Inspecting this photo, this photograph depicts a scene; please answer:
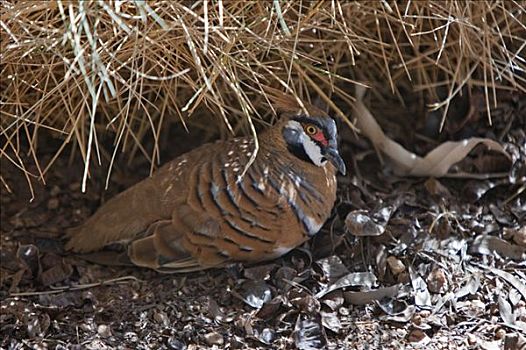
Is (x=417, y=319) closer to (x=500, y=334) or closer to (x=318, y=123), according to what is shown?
(x=500, y=334)

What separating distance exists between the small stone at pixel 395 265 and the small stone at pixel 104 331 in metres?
0.66

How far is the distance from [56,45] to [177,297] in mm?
624

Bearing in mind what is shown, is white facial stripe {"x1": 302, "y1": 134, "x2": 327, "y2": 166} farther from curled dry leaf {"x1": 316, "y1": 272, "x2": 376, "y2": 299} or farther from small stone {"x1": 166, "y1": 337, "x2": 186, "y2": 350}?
small stone {"x1": 166, "y1": 337, "x2": 186, "y2": 350}

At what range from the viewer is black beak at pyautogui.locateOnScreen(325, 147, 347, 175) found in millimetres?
2158

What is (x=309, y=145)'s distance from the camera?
2.23 metres

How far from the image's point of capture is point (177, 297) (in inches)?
86.0

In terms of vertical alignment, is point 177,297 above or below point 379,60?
below

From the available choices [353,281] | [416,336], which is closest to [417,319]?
[416,336]

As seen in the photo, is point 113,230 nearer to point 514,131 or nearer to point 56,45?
point 56,45

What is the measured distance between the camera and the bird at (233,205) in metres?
2.18

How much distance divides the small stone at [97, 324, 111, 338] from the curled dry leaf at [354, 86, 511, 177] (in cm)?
91

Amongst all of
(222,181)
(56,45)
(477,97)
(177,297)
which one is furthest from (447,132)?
(56,45)

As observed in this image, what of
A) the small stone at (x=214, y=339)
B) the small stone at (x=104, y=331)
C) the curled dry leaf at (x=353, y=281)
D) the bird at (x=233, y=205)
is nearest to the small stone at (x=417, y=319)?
the curled dry leaf at (x=353, y=281)

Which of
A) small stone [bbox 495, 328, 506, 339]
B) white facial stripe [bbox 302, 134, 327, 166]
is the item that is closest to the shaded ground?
small stone [bbox 495, 328, 506, 339]
